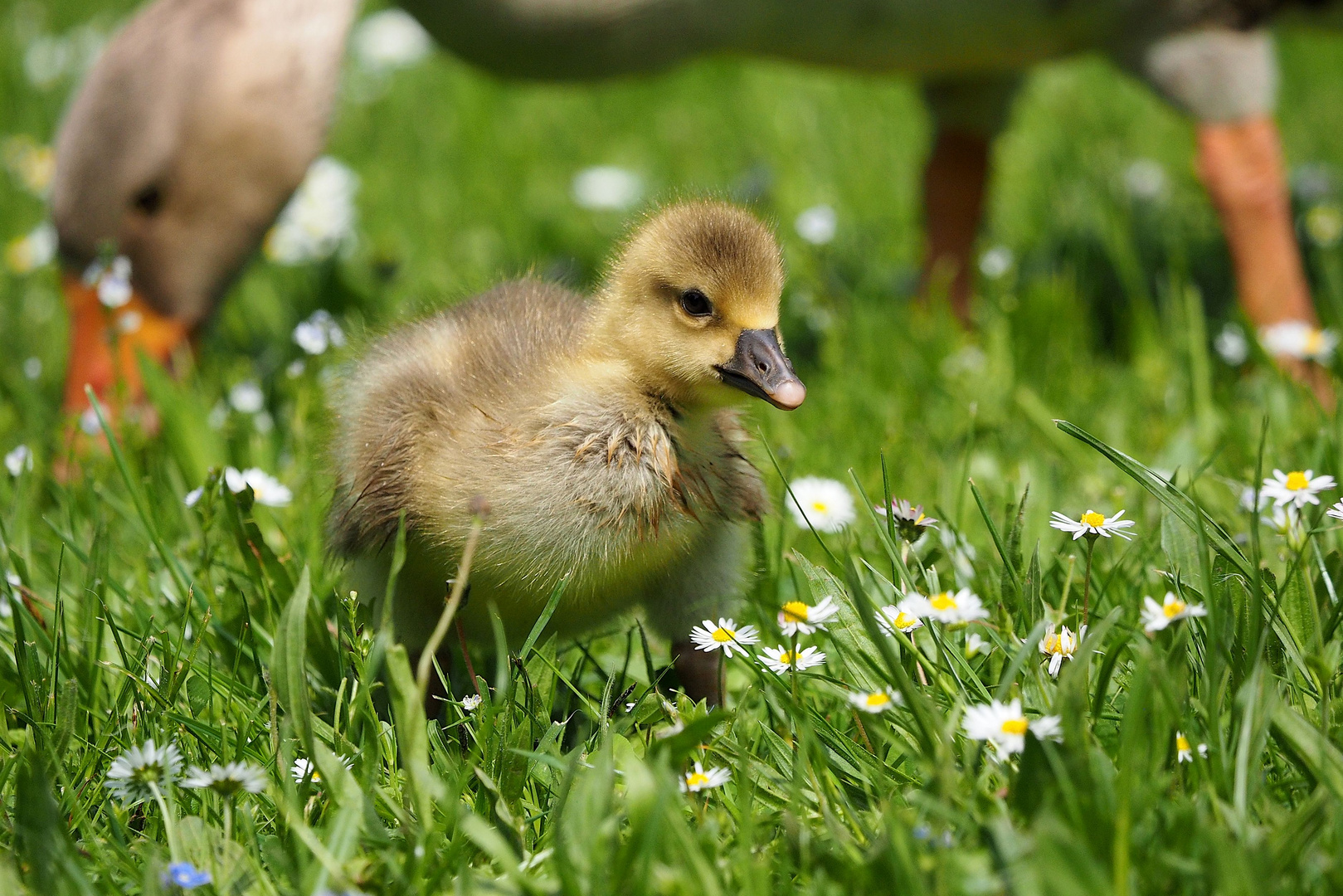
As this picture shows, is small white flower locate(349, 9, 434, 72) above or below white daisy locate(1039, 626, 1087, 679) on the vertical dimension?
below

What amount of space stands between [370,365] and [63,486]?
0.83m

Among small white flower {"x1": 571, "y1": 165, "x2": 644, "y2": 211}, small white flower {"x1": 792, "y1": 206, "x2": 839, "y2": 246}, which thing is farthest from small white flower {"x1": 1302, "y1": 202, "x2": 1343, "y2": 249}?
small white flower {"x1": 571, "y1": 165, "x2": 644, "y2": 211}

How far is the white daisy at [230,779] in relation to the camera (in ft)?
4.82

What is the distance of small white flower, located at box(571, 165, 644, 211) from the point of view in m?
4.93

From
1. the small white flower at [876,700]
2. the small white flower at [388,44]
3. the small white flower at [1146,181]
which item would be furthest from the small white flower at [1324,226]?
the small white flower at [388,44]

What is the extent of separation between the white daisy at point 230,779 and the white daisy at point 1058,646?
3.08 feet

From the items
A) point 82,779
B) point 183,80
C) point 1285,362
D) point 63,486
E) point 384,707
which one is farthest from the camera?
point 1285,362

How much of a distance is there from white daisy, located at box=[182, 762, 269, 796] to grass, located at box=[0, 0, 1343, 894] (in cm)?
3

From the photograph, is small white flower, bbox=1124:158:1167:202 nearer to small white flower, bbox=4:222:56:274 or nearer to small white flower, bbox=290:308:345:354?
small white flower, bbox=290:308:345:354

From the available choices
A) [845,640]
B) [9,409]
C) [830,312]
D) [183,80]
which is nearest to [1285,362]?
[830,312]

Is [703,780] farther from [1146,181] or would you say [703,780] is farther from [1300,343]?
[1146,181]

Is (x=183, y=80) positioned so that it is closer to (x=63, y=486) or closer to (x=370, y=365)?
(x=63, y=486)

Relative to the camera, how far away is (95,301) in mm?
2959

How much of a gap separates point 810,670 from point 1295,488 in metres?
0.73
